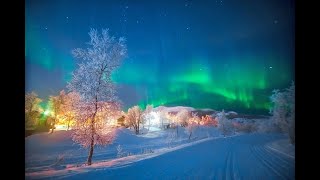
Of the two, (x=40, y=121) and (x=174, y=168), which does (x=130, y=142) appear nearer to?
(x=174, y=168)

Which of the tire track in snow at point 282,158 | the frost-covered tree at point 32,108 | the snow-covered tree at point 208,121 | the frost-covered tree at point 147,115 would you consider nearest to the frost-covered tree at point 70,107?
the frost-covered tree at point 32,108

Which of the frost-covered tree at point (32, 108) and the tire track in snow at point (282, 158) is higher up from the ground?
the frost-covered tree at point (32, 108)

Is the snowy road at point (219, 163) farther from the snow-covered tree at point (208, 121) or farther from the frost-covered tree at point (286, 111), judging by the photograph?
the snow-covered tree at point (208, 121)

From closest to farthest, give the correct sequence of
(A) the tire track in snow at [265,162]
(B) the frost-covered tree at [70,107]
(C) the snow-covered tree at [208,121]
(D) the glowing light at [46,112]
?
(A) the tire track in snow at [265,162] < (B) the frost-covered tree at [70,107] < (D) the glowing light at [46,112] < (C) the snow-covered tree at [208,121]

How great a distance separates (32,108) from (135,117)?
2.43 m

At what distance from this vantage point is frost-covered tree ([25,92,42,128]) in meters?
Answer: 7.24

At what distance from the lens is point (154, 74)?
7.73 meters

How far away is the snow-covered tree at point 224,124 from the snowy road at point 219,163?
25cm

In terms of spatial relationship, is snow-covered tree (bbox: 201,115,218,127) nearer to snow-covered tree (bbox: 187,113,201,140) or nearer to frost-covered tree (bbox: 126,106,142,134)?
snow-covered tree (bbox: 187,113,201,140)

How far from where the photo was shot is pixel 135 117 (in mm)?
7531

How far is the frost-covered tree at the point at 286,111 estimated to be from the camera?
7.12 metres

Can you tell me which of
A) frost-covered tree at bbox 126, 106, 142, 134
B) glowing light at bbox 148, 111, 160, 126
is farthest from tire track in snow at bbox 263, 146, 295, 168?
frost-covered tree at bbox 126, 106, 142, 134
